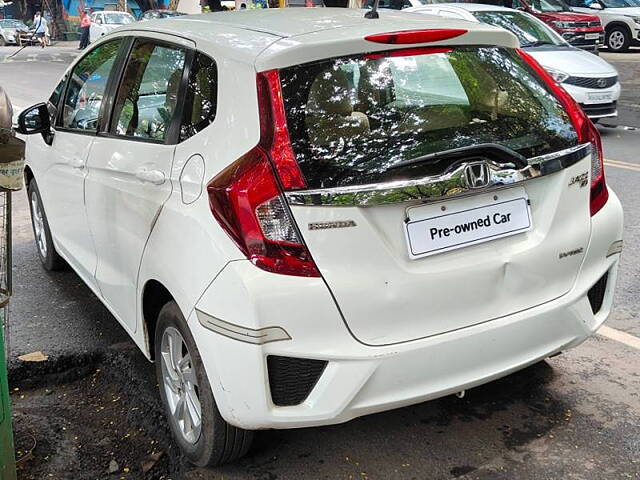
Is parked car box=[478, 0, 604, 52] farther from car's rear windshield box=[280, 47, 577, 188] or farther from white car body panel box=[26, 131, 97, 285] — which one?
car's rear windshield box=[280, 47, 577, 188]

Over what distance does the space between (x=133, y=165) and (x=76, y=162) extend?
2.68 ft

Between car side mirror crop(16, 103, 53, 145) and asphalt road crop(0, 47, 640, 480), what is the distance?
3.69 feet

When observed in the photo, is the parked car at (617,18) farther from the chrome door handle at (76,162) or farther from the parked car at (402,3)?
the chrome door handle at (76,162)

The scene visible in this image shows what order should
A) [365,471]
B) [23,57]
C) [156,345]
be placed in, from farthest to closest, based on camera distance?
[23,57], [156,345], [365,471]

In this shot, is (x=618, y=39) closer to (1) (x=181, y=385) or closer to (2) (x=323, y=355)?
(1) (x=181, y=385)

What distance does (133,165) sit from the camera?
3.00 metres

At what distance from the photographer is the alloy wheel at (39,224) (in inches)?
190

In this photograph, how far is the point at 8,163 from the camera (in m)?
2.41

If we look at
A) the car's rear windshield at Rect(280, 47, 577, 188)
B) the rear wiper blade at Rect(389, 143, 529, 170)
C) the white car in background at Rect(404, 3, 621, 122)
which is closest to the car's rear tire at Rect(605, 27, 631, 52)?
the white car in background at Rect(404, 3, 621, 122)

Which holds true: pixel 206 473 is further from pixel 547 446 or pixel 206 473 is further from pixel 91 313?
pixel 91 313

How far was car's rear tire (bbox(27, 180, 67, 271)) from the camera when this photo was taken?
475cm

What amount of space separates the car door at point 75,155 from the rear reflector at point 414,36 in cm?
163

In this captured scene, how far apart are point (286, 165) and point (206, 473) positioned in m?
1.29

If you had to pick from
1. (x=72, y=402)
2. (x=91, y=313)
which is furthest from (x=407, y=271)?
(x=91, y=313)
